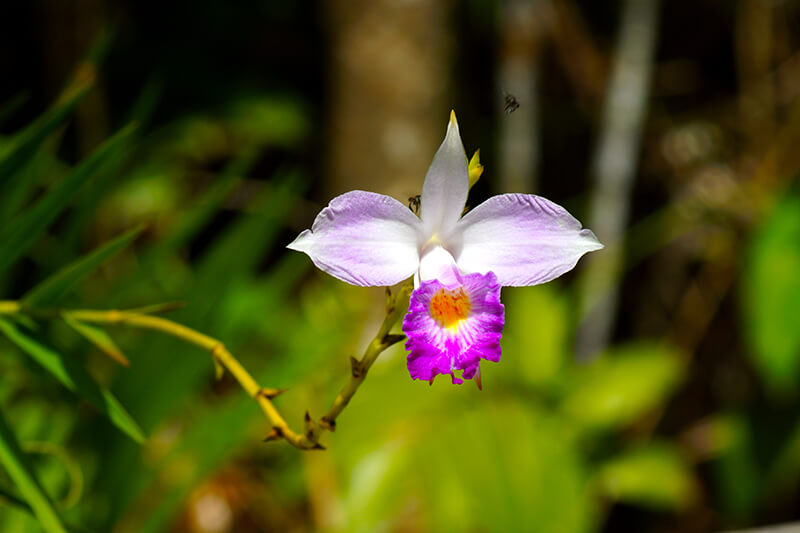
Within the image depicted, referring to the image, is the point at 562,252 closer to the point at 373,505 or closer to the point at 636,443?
the point at 373,505

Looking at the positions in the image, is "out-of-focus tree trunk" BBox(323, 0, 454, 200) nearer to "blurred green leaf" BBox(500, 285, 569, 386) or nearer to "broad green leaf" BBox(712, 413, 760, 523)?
"blurred green leaf" BBox(500, 285, 569, 386)

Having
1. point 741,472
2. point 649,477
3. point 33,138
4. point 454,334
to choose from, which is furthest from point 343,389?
point 741,472

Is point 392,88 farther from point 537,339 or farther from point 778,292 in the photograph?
point 778,292

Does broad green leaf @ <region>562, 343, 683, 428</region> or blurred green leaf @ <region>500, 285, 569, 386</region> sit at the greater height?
blurred green leaf @ <region>500, 285, 569, 386</region>

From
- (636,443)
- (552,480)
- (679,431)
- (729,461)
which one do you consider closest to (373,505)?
(552,480)

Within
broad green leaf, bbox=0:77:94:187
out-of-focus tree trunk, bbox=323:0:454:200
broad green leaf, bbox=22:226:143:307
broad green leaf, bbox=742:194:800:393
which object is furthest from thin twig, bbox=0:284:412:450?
Answer: broad green leaf, bbox=742:194:800:393

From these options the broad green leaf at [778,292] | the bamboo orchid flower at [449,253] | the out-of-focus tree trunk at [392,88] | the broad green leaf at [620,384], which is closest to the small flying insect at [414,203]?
the bamboo orchid flower at [449,253]
